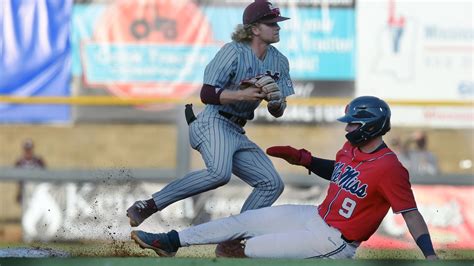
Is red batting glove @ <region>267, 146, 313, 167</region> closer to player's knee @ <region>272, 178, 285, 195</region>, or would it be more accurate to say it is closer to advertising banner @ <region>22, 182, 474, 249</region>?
player's knee @ <region>272, 178, 285, 195</region>

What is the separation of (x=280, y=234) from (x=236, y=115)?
1240 millimetres

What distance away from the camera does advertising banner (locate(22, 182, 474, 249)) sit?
569 inches

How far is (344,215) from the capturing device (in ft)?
20.3

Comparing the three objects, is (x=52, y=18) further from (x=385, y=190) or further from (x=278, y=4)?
(x=385, y=190)

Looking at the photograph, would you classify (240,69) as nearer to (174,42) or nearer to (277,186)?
(277,186)

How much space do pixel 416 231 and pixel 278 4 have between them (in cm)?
1083

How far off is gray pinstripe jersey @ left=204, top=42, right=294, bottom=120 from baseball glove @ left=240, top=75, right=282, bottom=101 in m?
0.18

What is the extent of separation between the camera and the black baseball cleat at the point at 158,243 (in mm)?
6348

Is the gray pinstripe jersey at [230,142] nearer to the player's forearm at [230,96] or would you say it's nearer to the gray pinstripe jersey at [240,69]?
the gray pinstripe jersey at [240,69]

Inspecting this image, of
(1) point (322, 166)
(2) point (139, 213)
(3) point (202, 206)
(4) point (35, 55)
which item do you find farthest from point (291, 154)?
(4) point (35, 55)

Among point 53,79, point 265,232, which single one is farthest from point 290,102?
point 265,232

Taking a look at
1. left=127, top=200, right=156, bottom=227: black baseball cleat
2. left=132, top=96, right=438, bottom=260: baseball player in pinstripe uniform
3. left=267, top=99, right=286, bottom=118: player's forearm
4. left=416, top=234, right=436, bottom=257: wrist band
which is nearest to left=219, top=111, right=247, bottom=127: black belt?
left=267, top=99, right=286, bottom=118: player's forearm

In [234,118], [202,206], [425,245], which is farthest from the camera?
[202,206]

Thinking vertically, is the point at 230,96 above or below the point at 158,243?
above
